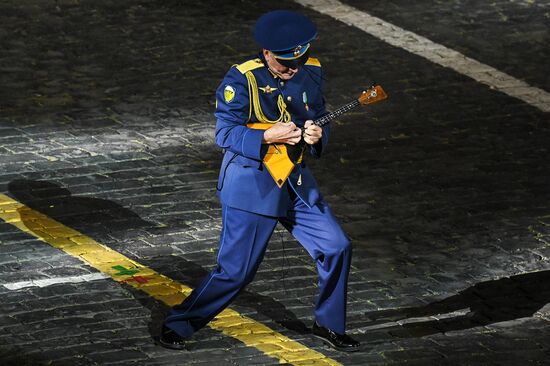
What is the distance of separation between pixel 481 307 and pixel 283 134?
7.47ft

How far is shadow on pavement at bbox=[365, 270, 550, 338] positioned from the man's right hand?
170cm

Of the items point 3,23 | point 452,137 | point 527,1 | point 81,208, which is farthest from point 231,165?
point 527,1

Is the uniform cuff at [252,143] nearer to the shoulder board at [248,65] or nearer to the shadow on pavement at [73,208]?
the shoulder board at [248,65]

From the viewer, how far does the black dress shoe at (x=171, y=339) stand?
9.69m

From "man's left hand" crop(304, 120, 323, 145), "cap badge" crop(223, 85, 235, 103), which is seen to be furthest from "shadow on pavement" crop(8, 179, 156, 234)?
"man's left hand" crop(304, 120, 323, 145)

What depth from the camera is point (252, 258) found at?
9.42 metres

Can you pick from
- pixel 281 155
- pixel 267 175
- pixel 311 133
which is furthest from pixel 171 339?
pixel 311 133

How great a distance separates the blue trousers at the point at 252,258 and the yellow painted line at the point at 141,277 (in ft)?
1.35

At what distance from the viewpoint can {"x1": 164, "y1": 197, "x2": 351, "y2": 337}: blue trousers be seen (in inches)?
370

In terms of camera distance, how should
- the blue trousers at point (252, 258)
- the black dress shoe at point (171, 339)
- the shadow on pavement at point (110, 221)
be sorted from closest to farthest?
the blue trousers at point (252, 258)
the black dress shoe at point (171, 339)
the shadow on pavement at point (110, 221)

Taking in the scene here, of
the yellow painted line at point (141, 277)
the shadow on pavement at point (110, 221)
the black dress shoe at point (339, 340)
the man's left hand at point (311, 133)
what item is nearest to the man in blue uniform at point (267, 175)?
the man's left hand at point (311, 133)

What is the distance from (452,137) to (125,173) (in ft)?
10.2

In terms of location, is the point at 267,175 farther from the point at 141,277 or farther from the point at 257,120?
the point at 141,277

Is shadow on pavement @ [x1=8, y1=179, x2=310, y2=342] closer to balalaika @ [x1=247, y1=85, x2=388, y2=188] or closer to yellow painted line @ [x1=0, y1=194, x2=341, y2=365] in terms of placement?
yellow painted line @ [x1=0, y1=194, x2=341, y2=365]
